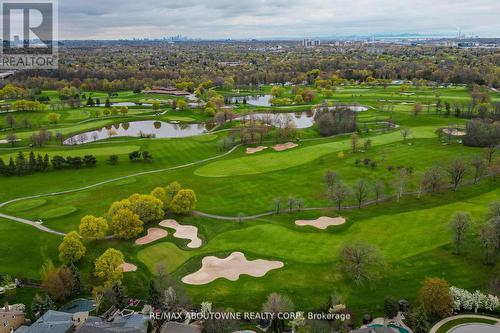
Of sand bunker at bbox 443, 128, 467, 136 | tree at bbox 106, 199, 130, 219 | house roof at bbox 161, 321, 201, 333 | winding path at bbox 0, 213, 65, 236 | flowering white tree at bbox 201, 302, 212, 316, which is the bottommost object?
house roof at bbox 161, 321, 201, 333

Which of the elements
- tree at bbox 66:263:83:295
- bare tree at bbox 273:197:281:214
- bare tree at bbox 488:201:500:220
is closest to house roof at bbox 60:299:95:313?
tree at bbox 66:263:83:295

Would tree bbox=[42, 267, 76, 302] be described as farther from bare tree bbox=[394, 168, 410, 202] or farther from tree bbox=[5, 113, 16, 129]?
tree bbox=[5, 113, 16, 129]

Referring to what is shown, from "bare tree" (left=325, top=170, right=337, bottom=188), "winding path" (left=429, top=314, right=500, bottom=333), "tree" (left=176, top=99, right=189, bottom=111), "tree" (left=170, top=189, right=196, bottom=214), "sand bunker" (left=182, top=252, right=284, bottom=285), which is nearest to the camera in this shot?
"winding path" (left=429, top=314, right=500, bottom=333)

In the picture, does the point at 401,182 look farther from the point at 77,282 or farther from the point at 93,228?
the point at 77,282

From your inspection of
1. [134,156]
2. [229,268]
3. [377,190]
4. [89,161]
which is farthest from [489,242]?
[89,161]

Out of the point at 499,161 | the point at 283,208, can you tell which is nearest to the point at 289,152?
the point at 283,208

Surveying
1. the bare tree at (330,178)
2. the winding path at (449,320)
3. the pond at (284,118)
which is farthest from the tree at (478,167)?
the pond at (284,118)

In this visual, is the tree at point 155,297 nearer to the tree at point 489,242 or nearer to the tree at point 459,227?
the tree at point 459,227
